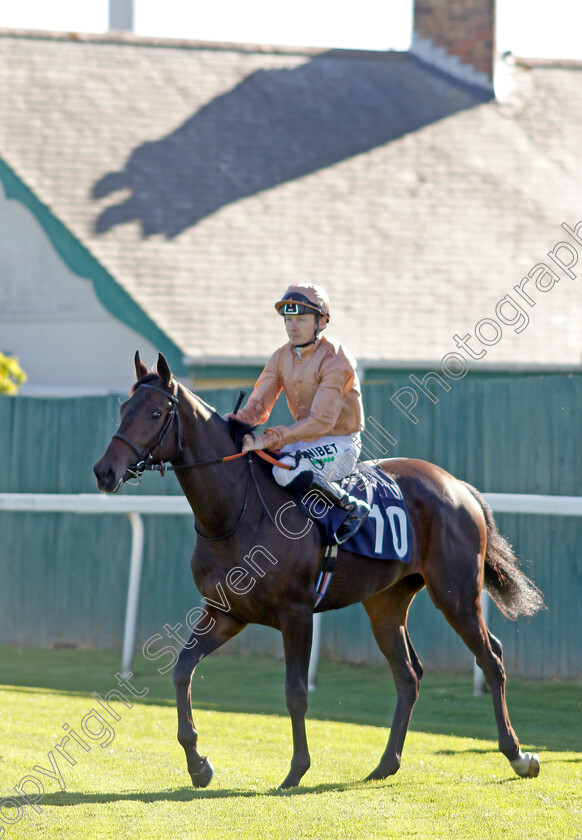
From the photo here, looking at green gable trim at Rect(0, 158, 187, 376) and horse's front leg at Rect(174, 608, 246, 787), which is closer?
horse's front leg at Rect(174, 608, 246, 787)

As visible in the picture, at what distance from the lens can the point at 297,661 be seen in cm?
547

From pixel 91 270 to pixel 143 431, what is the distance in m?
8.12

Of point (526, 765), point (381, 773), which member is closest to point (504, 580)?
point (526, 765)

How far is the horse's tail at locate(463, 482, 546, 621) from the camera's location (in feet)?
21.0

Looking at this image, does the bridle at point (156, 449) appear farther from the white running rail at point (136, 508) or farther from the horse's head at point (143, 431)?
the white running rail at point (136, 508)

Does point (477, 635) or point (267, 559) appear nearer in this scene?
point (267, 559)

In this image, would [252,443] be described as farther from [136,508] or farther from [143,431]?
[136,508]

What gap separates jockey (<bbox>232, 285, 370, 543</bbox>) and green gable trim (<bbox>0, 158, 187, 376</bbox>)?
245 inches

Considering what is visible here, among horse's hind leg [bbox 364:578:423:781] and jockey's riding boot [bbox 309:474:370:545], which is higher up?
jockey's riding boot [bbox 309:474:370:545]

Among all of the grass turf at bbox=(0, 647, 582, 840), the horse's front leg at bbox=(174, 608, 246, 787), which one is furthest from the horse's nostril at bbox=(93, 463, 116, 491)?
the grass turf at bbox=(0, 647, 582, 840)

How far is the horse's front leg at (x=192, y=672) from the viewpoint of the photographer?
17.5 feet

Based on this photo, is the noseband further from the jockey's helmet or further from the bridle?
the jockey's helmet

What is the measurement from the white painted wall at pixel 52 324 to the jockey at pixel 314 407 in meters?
6.93

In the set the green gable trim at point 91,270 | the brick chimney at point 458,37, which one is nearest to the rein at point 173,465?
the green gable trim at point 91,270
